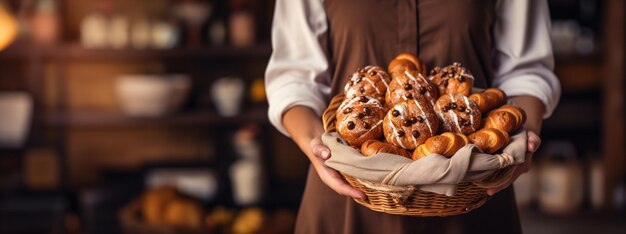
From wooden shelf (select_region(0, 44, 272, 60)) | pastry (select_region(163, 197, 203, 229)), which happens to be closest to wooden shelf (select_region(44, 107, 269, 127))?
wooden shelf (select_region(0, 44, 272, 60))

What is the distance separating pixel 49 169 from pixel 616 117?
96.5 inches

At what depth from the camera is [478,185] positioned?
107 centimetres

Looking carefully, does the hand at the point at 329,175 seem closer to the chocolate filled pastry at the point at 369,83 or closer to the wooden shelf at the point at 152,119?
the chocolate filled pastry at the point at 369,83

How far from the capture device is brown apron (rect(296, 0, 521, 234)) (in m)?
1.31

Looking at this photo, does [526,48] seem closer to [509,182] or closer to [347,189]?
[509,182]

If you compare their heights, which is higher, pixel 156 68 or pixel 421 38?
pixel 421 38

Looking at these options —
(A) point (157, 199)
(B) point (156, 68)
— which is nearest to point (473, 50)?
(A) point (157, 199)

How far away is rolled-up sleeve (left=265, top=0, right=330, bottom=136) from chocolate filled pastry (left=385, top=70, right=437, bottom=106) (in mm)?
181

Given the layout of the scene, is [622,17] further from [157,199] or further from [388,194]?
[388,194]

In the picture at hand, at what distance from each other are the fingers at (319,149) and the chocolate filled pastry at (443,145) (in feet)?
0.44

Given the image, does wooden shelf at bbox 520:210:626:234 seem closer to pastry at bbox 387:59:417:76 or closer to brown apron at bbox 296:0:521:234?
brown apron at bbox 296:0:521:234

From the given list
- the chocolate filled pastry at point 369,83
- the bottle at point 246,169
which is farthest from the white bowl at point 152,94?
the chocolate filled pastry at point 369,83

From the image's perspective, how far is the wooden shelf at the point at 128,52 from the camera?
3104mm

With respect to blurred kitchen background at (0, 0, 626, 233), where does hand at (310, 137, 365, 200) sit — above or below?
above
